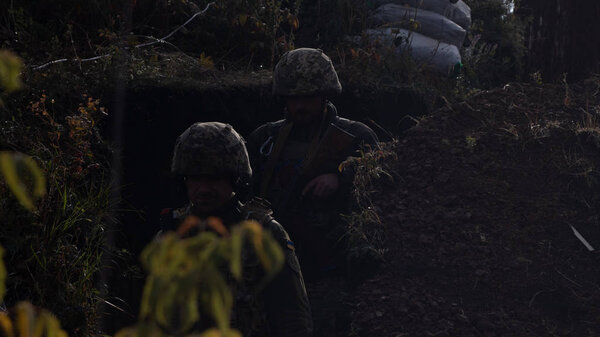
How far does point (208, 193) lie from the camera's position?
2725mm

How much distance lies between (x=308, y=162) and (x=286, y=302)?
5.37ft

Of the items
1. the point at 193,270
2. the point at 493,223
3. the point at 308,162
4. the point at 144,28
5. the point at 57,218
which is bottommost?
the point at 493,223

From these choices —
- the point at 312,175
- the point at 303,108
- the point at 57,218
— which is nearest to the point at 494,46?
the point at 303,108

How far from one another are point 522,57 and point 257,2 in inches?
163

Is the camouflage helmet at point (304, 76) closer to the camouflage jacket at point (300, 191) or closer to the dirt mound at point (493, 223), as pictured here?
the camouflage jacket at point (300, 191)

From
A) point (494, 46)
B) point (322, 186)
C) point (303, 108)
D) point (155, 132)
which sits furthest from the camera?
point (494, 46)

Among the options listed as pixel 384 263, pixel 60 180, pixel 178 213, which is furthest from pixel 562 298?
pixel 60 180

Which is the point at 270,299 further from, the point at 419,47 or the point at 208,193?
the point at 419,47

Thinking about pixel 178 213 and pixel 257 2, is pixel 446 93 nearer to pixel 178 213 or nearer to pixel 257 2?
pixel 257 2

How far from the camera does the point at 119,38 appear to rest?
17.0 ft

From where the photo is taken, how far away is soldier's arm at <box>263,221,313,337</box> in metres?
2.70

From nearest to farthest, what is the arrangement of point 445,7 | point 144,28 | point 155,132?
point 155,132 < point 144,28 < point 445,7

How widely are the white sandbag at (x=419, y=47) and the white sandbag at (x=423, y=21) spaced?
142 millimetres

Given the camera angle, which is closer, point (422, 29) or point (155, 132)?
point (155, 132)
